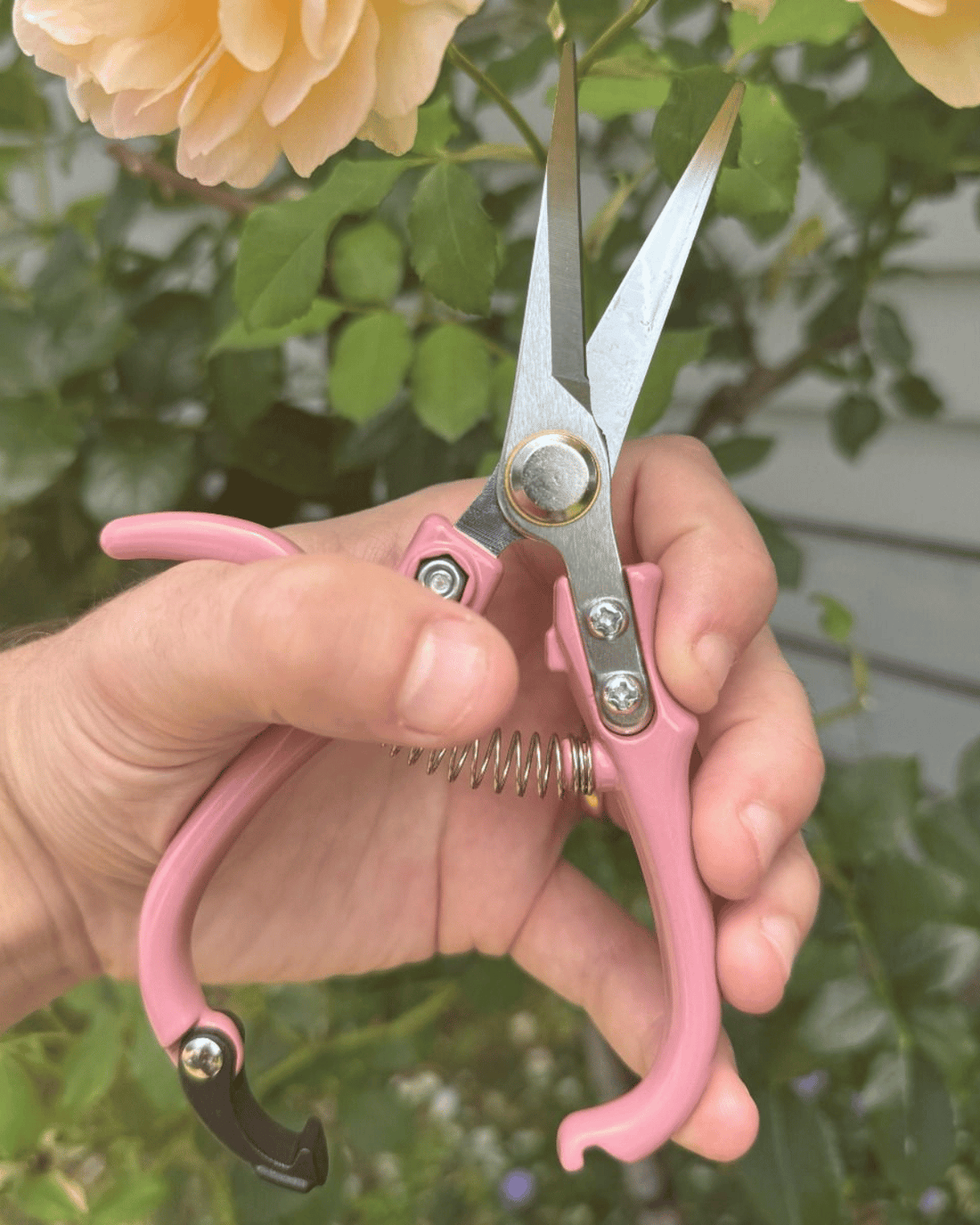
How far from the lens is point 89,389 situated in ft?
2.45

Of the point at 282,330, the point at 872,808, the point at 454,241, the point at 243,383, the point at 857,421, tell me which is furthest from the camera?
the point at 857,421

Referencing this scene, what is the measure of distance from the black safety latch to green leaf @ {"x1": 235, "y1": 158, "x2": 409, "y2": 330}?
0.34 m

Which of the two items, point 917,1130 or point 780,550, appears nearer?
point 917,1130

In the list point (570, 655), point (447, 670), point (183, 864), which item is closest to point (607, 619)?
point (570, 655)

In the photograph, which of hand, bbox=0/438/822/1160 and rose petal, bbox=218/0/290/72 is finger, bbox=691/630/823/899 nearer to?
hand, bbox=0/438/822/1160

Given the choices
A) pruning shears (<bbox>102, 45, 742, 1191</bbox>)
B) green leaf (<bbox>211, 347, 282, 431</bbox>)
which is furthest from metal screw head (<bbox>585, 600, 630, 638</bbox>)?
green leaf (<bbox>211, 347, 282, 431</bbox>)

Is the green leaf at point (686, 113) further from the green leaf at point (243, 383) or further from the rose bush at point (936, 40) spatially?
the green leaf at point (243, 383)

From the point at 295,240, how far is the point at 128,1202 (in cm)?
63

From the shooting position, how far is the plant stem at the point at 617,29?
1.27 ft

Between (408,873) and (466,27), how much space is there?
708mm

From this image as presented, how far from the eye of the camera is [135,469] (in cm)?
72

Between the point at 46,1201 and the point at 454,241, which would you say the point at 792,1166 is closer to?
the point at 46,1201

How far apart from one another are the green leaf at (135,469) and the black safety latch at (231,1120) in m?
0.36

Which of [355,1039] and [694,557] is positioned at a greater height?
[694,557]
